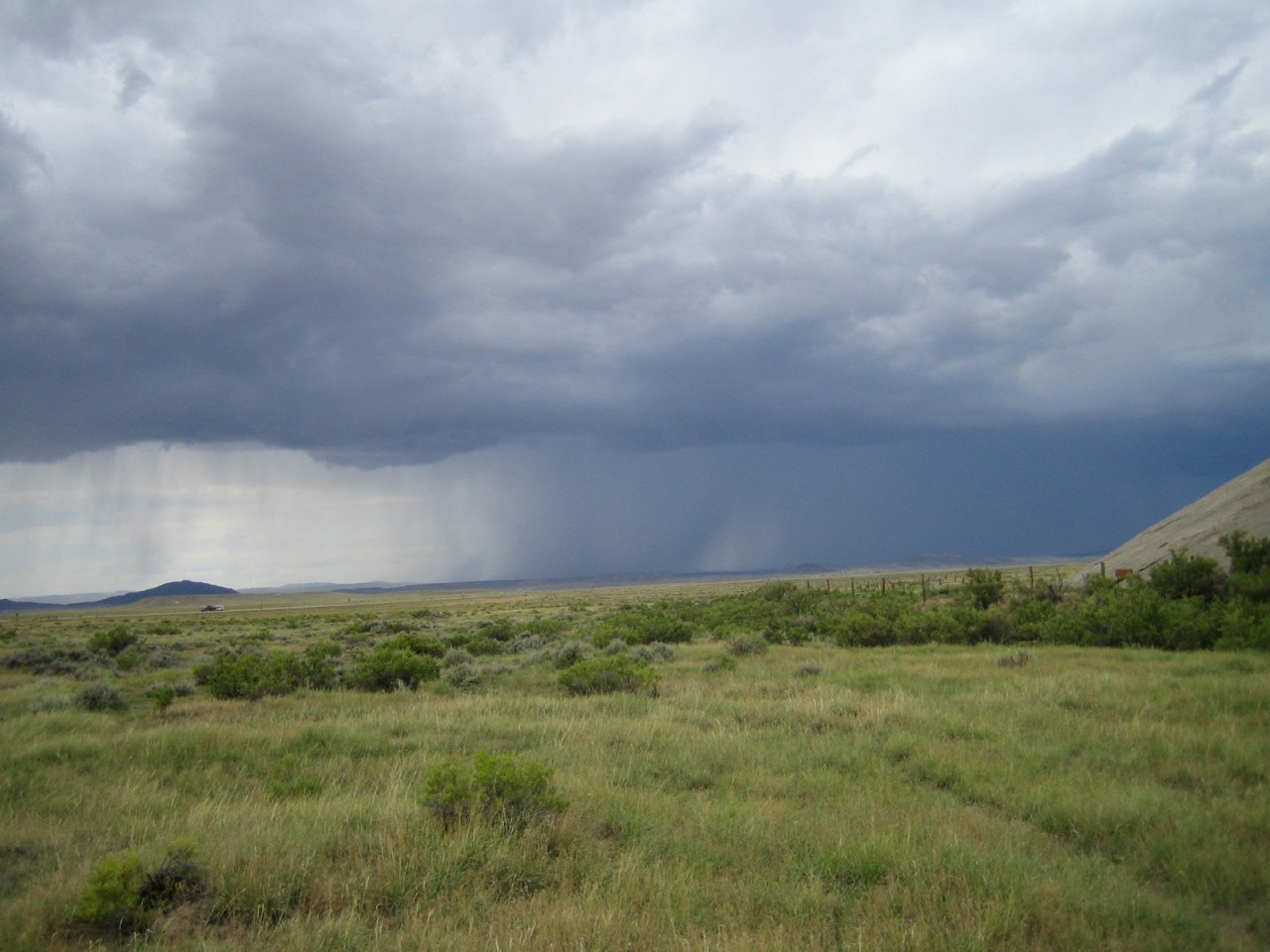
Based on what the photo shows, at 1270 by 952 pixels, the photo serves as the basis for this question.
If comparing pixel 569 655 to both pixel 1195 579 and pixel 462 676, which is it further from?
pixel 1195 579

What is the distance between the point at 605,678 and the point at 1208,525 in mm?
24959

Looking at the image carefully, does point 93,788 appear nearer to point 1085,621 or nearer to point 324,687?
point 324,687

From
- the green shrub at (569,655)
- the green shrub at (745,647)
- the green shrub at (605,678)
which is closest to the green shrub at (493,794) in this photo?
the green shrub at (605,678)

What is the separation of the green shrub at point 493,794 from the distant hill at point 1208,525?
25.6 meters

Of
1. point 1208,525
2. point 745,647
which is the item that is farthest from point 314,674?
point 1208,525

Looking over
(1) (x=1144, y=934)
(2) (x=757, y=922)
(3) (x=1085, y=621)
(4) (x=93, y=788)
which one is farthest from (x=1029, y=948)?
(3) (x=1085, y=621)

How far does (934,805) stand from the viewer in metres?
7.39

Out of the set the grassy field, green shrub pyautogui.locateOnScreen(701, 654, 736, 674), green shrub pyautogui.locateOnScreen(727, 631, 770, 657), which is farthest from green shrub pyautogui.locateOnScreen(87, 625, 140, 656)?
green shrub pyautogui.locateOnScreen(701, 654, 736, 674)

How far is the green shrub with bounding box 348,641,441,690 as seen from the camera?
1728 centimetres

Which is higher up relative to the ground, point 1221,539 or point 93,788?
point 1221,539

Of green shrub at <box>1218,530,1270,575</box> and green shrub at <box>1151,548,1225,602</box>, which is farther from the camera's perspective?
green shrub at <box>1151,548,1225,602</box>

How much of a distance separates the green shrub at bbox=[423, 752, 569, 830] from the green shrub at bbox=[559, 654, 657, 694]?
8187mm

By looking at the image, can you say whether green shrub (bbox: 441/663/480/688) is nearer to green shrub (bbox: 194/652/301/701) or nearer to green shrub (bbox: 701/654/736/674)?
green shrub (bbox: 194/652/301/701)

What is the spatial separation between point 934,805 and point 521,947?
470 centimetres
